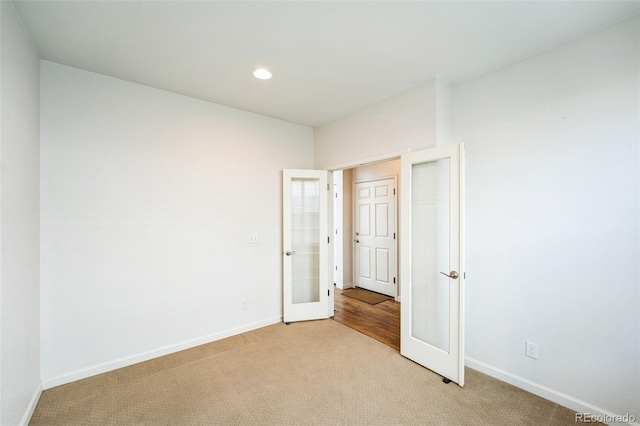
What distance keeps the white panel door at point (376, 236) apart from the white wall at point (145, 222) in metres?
2.21

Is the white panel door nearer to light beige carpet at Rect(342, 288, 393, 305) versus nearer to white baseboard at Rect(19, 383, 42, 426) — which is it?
light beige carpet at Rect(342, 288, 393, 305)

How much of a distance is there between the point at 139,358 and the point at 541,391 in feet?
12.0

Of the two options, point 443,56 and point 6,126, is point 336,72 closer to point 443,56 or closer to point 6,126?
point 443,56

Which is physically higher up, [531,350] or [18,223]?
[18,223]

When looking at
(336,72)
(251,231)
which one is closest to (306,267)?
(251,231)

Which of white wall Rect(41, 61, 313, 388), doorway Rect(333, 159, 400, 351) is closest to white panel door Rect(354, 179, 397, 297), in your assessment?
doorway Rect(333, 159, 400, 351)

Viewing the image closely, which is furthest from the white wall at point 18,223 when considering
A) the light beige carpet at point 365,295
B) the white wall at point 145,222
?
the light beige carpet at point 365,295

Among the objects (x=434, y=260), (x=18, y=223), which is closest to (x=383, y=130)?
(x=434, y=260)

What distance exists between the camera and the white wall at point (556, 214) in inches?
73.4

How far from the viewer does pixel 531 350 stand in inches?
89.0

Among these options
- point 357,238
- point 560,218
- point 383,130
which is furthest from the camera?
point 357,238

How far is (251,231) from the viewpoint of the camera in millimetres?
3514

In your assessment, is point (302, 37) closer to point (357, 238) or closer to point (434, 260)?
point (434, 260)

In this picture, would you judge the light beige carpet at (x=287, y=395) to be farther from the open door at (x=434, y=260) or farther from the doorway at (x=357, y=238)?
the doorway at (x=357, y=238)
